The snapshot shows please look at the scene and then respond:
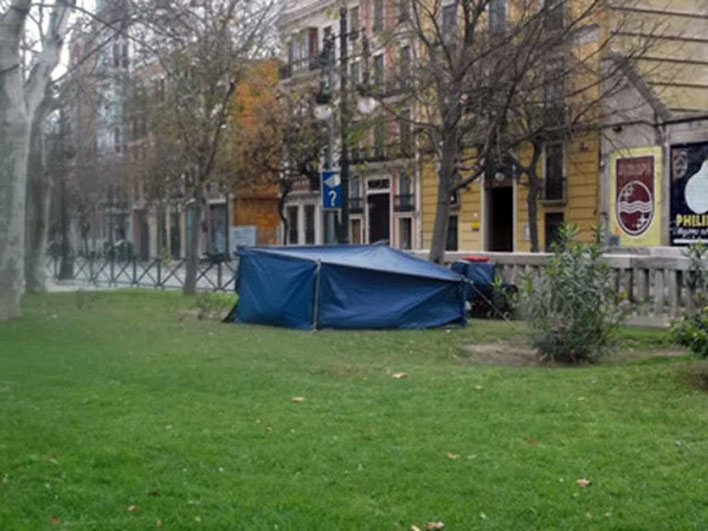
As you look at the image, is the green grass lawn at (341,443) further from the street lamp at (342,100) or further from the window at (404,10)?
the street lamp at (342,100)

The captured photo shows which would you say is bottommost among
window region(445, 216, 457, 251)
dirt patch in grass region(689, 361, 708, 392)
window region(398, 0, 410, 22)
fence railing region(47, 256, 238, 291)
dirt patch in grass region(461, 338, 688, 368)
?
dirt patch in grass region(461, 338, 688, 368)

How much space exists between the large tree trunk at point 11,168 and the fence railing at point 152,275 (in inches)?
395

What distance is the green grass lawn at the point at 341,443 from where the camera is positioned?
219 inches

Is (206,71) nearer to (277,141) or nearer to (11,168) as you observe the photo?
(11,168)

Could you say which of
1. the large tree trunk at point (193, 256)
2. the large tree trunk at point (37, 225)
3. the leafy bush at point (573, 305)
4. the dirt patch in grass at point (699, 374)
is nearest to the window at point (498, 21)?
the large tree trunk at point (193, 256)

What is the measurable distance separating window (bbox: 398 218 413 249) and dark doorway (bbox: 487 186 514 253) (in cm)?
581

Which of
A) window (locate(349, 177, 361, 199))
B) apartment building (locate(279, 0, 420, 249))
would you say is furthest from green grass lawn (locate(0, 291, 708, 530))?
window (locate(349, 177, 361, 199))

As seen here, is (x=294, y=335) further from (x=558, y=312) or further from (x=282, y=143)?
(x=282, y=143)

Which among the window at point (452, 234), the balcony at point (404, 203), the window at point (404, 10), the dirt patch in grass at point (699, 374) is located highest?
the window at point (404, 10)

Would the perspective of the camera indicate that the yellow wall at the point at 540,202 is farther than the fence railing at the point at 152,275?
Yes

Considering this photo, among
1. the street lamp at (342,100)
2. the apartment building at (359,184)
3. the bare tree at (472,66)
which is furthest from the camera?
the apartment building at (359,184)

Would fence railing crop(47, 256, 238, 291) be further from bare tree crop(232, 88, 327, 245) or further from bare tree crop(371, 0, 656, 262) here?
bare tree crop(232, 88, 327, 245)

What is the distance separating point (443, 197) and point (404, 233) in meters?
28.9

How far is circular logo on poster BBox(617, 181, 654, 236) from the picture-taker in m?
33.4
